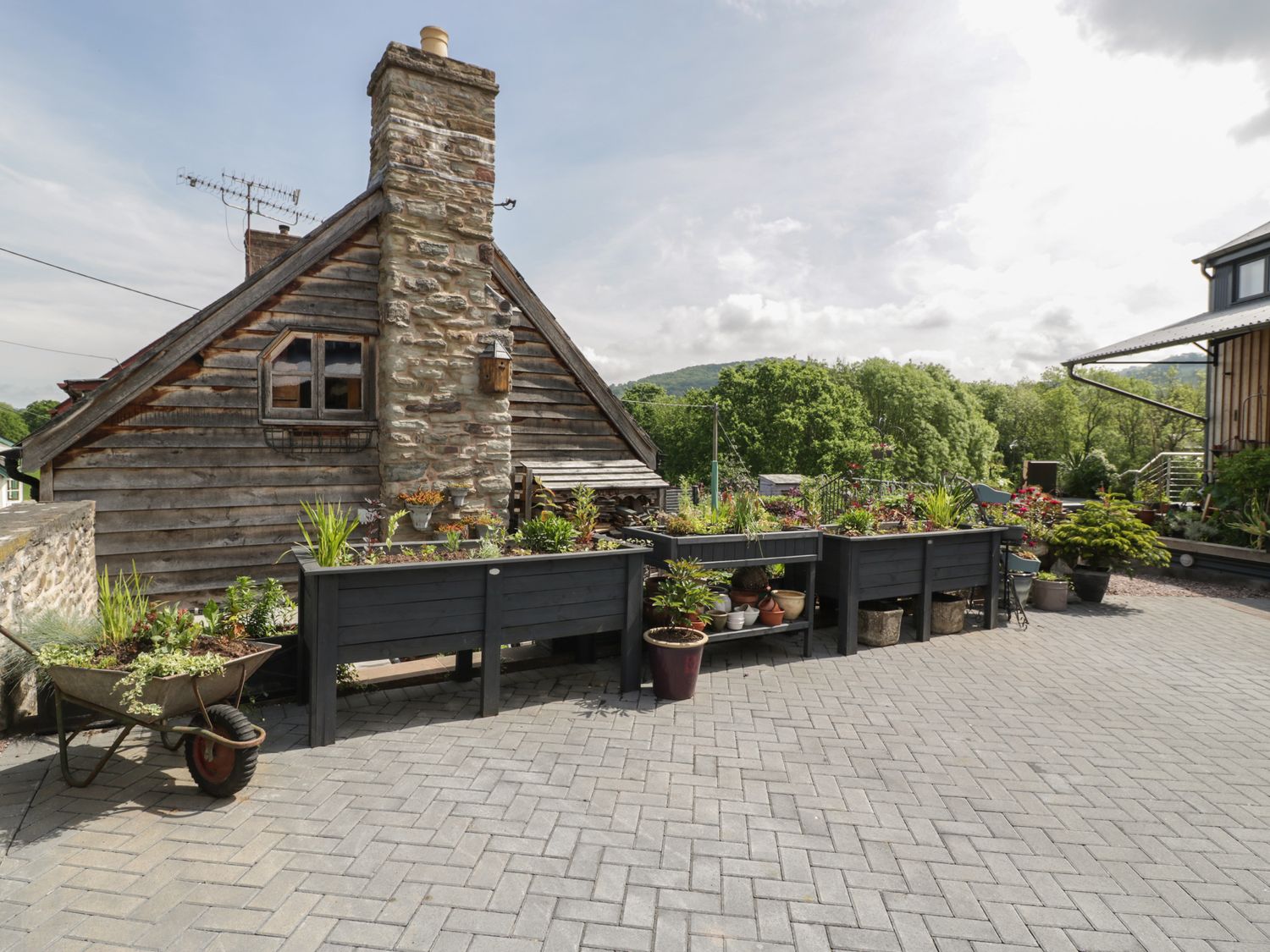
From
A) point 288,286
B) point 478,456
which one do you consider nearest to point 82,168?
point 288,286

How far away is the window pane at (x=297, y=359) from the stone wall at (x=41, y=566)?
6.97ft

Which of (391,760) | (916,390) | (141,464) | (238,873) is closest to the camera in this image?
(238,873)

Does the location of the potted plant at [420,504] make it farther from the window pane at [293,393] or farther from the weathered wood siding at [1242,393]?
the weathered wood siding at [1242,393]

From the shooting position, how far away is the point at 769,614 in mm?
5934

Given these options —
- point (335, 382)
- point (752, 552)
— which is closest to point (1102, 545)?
point (752, 552)

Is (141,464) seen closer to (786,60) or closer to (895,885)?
(895,885)

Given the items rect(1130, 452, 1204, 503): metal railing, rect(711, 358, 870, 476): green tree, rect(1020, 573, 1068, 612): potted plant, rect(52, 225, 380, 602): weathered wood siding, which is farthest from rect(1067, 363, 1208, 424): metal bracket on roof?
rect(711, 358, 870, 476): green tree

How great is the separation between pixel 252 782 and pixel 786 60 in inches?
326

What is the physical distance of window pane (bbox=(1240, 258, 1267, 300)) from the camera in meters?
14.1

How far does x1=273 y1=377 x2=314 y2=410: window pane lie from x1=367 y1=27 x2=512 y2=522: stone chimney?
751 mm

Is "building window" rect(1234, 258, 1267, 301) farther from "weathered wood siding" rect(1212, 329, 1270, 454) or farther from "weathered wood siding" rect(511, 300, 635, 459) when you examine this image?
"weathered wood siding" rect(511, 300, 635, 459)

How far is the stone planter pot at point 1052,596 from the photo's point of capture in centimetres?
843

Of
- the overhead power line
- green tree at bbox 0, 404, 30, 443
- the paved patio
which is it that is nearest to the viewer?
the paved patio

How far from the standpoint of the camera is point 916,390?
143 feet
